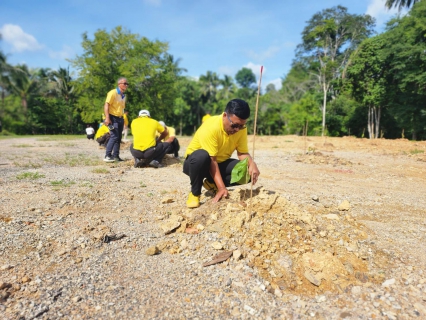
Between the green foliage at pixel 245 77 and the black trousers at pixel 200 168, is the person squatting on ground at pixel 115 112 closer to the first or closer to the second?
the black trousers at pixel 200 168

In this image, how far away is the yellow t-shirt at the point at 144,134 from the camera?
218 inches

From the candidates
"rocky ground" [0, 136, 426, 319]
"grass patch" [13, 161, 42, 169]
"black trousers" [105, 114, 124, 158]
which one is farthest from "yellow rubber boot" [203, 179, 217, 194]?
"grass patch" [13, 161, 42, 169]

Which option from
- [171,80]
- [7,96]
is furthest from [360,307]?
[7,96]

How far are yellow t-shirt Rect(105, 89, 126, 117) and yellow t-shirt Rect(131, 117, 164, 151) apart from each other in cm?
63

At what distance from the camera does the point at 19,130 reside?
100 feet

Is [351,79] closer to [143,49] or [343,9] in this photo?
[343,9]

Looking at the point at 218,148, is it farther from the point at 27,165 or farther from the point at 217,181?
the point at 27,165

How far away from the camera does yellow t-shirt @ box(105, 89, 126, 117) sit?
571 centimetres

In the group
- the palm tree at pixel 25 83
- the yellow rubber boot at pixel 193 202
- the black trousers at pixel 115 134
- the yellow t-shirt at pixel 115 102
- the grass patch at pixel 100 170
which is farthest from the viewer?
the palm tree at pixel 25 83

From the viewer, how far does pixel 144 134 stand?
5.52m

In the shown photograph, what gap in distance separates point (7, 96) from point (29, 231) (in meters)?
37.2

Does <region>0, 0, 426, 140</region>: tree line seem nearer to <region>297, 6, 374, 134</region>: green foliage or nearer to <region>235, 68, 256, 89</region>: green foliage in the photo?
<region>297, 6, 374, 134</region>: green foliage

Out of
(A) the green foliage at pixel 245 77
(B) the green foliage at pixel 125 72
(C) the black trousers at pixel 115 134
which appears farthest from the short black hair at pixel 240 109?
(A) the green foliage at pixel 245 77

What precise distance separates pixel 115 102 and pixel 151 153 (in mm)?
1340
